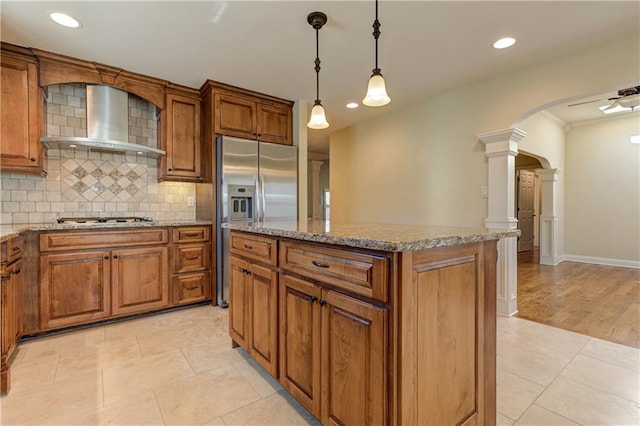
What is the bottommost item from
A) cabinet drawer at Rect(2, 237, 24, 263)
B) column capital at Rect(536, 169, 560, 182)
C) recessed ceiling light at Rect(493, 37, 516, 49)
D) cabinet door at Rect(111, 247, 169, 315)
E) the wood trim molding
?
cabinet door at Rect(111, 247, 169, 315)

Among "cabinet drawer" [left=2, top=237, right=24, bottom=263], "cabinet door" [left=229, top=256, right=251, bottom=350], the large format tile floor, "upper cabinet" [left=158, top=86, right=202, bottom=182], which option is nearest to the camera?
the large format tile floor

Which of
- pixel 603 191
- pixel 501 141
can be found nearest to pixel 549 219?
pixel 603 191

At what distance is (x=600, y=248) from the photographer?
5.42 meters

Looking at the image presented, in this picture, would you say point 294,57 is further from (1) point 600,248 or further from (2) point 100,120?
(1) point 600,248

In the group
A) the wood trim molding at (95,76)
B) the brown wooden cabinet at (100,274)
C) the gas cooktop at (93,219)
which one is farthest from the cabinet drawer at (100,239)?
the wood trim molding at (95,76)

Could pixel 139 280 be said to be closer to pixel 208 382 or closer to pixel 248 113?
pixel 208 382

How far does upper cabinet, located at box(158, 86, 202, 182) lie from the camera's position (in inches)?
127

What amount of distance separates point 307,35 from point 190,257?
238 cm

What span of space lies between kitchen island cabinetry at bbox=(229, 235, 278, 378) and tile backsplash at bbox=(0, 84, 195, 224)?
1824 millimetres

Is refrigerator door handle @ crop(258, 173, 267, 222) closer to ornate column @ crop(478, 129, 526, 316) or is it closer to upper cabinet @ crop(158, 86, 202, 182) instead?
upper cabinet @ crop(158, 86, 202, 182)

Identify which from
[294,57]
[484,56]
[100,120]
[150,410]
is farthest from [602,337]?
[100,120]

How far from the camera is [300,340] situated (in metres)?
1.48

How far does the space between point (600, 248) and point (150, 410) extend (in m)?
7.05

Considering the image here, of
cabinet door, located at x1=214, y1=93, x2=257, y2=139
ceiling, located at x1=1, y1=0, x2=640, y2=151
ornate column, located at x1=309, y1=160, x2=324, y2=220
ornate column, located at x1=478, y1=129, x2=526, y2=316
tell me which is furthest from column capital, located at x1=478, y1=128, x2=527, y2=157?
ornate column, located at x1=309, y1=160, x2=324, y2=220
